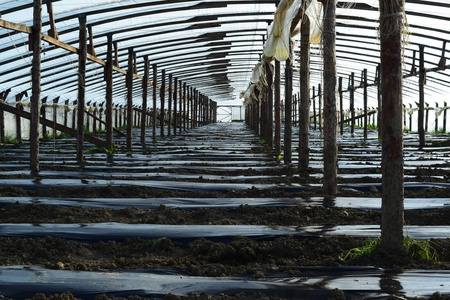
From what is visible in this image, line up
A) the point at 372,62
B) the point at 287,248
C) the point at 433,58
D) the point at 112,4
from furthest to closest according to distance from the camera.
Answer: the point at 372,62, the point at 433,58, the point at 112,4, the point at 287,248

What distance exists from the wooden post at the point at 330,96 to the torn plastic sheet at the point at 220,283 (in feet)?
10.0

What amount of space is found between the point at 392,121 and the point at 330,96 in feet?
8.47

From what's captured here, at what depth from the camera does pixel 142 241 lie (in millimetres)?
4293

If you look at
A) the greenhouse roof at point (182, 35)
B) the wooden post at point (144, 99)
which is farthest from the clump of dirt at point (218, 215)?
the wooden post at point (144, 99)

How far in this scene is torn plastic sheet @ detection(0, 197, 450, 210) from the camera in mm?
5785

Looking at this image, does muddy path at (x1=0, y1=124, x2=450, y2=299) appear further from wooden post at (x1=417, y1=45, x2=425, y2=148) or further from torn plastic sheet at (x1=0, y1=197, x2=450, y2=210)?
wooden post at (x1=417, y1=45, x2=425, y2=148)

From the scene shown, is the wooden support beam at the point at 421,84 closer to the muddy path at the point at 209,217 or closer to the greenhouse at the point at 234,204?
the greenhouse at the point at 234,204

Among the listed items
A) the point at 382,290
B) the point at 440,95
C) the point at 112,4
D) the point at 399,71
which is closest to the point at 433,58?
the point at 440,95

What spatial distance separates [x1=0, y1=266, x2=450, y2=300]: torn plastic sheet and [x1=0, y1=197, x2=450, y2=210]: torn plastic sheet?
2.42 metres

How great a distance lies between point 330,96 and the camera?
632 centimetres

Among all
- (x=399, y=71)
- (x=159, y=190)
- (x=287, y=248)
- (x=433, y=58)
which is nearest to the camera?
(x=399, y=71)

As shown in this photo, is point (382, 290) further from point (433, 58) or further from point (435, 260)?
point (433, 58)

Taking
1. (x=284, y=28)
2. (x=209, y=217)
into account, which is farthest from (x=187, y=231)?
(x=284, y=28)

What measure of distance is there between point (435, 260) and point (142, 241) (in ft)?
7.82
